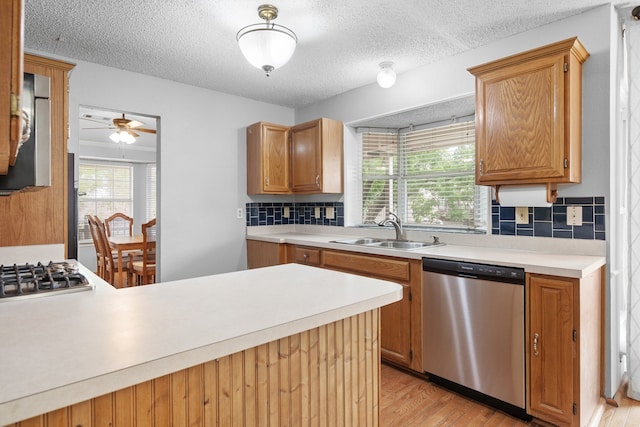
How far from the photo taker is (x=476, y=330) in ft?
6.87

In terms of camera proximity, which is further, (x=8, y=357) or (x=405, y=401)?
(x=405, y=401)

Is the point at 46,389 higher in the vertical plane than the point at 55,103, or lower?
lower

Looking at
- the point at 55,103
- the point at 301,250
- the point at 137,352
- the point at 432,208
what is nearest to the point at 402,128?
the point at 432,208

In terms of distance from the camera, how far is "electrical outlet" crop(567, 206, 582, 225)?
2.19 meters

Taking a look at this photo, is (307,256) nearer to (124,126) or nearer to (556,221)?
(556,221)

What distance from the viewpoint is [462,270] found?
2145mm

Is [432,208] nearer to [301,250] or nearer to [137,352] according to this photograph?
[301,250]

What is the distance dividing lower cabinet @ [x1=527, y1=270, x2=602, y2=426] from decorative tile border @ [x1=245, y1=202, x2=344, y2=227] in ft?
6.90

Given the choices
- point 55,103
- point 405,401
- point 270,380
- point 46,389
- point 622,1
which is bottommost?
point 405,401

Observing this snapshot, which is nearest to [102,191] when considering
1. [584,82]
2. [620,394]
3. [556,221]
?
[556,221]

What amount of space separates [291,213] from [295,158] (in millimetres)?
764

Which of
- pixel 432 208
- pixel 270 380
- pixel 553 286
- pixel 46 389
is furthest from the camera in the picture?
pixel 432 208

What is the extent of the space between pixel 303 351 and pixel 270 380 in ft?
0.41

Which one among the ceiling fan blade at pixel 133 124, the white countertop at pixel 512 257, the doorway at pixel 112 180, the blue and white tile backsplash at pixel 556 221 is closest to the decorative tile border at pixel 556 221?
the blue and white tile backsplash at pixel 556 221
